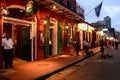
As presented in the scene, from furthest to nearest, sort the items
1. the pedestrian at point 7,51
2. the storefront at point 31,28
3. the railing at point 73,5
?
the railing at point 73,5 < the storefront at point 31,28 < the pedestrian at point 7,51

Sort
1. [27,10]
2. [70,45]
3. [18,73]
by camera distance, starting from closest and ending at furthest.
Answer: [18,73]
[27,10]
[70,45]

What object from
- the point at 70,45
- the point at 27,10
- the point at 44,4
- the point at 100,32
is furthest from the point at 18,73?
the point at 100,32

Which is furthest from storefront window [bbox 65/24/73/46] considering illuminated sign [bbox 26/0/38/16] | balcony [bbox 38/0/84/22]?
illuminated sign [bbox 26/0/38/16]

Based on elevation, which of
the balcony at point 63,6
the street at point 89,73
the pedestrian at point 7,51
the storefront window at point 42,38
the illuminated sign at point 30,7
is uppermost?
the balcony at point 63,6

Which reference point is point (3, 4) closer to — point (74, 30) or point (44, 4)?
point (44, 4)

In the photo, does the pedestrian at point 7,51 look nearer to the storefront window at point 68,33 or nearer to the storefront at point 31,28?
the storefront at point 31,28

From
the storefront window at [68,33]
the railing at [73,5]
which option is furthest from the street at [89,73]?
the storefront window at [68,33]

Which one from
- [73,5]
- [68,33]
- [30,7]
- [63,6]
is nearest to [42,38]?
[63,6]

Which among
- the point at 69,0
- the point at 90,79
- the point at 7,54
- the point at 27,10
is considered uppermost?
the point at 69,0

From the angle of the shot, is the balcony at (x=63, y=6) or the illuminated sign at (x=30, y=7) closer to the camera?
the illuminated sign at (x=30, y=7)

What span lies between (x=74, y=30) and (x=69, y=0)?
4.86 metres

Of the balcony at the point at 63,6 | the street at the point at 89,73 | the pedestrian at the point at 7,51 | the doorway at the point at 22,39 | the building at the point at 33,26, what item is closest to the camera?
the street at the point at 89,73

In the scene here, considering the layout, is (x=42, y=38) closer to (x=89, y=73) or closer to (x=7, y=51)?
(x=7, y=51)

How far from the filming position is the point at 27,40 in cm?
2058
